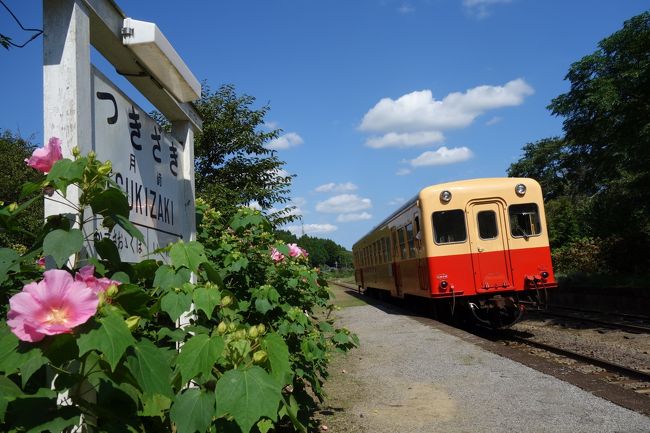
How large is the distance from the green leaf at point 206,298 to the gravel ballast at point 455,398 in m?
3.13

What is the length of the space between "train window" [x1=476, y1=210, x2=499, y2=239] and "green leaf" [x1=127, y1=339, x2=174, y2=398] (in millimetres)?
10472

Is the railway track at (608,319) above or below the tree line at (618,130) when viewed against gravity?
below

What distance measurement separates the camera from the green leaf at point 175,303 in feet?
6.72

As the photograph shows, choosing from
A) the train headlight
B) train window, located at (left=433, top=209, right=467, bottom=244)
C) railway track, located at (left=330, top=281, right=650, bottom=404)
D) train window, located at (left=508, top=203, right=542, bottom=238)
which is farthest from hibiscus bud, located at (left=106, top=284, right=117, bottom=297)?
the train headlight

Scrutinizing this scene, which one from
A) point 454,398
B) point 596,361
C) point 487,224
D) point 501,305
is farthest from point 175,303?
point 487,224

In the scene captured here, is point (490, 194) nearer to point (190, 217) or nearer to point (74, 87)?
point (190, 217)

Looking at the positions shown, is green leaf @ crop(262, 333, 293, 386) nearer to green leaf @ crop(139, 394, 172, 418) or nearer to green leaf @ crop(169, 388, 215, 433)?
green leaf @ crop(169, 388, 215, 433)

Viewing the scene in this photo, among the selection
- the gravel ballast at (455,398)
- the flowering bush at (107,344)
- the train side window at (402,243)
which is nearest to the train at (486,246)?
the train side window at (402,243)

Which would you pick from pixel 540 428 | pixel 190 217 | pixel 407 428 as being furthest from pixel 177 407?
pixel 540 428

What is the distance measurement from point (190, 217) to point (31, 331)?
7.85ft

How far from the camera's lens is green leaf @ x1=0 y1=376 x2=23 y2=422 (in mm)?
1444

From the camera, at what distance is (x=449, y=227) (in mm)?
11555

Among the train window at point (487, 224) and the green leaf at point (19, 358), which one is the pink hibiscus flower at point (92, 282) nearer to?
the green leaf at point (19, 358)

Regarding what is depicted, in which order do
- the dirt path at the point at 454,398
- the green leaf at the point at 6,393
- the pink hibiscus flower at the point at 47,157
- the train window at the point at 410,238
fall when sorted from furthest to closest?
1. the train window at the point at 410,238
2. the dirt path at the point at 454,398
3. the pink hibiscus flower at the point at 47,157
4. the green leaf at the point at 6,393
